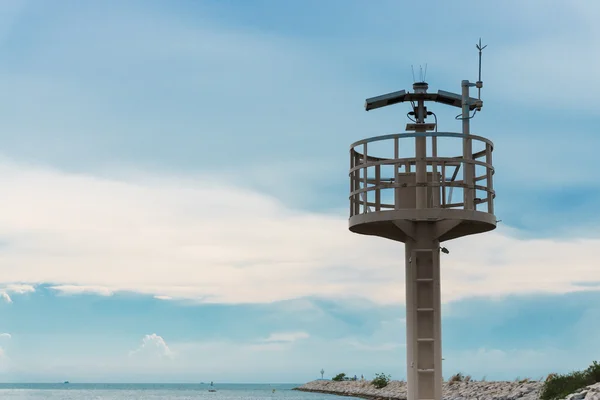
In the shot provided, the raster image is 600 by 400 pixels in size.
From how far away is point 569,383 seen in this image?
999 inches

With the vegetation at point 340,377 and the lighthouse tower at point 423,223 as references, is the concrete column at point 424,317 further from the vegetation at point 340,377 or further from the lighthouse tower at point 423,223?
the vegetation at point 340,377

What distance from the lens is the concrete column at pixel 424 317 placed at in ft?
53.0

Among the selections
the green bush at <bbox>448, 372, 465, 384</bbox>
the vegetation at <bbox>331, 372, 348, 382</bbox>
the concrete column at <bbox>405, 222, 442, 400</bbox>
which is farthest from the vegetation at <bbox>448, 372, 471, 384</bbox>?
the vegetation at <bbox>331, 372, 348, 382</bbox>

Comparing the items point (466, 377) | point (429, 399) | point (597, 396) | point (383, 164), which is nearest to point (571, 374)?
point (597, 396)

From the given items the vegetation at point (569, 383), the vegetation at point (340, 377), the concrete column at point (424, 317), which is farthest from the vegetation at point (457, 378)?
the vegetation at point (340, 377)

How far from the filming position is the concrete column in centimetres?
1614

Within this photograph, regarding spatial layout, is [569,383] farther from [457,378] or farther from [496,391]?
[457,378]

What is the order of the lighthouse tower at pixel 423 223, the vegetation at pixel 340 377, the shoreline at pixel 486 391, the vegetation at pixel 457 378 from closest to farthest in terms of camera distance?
the lighthouse tower at pixel 423 223 → the shoreline at pixel 486 391 → the vegetation at pixel 457 378 → the vegetation at pixel 340 377

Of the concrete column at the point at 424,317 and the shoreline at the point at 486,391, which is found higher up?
the concrete column at the point at 424,317

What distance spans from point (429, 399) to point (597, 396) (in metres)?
5.53

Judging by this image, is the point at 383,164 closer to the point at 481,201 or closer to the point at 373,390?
the point at 481,201

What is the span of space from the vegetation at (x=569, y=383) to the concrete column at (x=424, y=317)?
30.6ft

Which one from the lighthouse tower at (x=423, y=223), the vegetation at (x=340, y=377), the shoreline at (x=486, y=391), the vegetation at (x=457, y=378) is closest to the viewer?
the lighthouse tower at (x=423, y=223)

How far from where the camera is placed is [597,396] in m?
19.3
